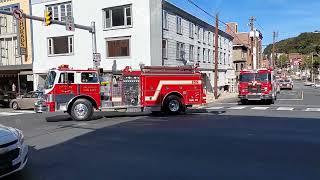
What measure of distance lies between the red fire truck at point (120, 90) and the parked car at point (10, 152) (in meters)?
10.1

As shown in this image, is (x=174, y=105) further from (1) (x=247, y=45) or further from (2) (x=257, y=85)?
(1) (x=247, y=45)

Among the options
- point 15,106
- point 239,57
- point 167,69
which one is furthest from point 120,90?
point 239,57

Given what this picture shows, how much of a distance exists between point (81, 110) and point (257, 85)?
1384cm

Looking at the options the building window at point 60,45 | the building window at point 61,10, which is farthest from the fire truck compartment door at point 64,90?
the building window at point 61,10

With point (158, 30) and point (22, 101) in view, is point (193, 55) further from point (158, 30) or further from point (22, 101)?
point (22, 101)

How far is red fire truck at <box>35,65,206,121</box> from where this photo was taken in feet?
54.6

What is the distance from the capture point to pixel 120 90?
58.8ft

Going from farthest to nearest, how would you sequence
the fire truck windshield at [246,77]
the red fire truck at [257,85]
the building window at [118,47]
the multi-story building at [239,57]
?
the multi-story building at [239,57]
the building window at [118,47]
the fire truck windshield at [246,77]
the red fire truck at [257,85]

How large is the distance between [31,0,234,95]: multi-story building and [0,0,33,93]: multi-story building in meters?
1.18

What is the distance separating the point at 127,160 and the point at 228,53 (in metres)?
48.8

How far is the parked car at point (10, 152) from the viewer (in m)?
6.05

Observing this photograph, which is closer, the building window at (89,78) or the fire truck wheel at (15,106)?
the building window at (89,78)

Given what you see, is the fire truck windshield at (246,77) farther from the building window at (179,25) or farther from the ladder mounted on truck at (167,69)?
the building window at (179,25)

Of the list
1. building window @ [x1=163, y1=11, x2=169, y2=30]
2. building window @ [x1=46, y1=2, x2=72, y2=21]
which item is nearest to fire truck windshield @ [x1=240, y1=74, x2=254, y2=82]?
building window @ [x1=163, y1=11, x2=169, y2=30]
